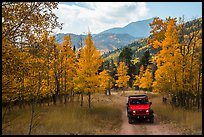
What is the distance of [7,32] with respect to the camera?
8836 mm

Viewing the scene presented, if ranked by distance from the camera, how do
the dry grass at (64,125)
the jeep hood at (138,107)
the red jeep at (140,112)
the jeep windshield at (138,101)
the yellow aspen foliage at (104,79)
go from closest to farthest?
Answer: the dry grass at (64,125)
the red jeep at (140,112)
the jeep hood at (138,107)
the jeep windshield at (138,101)
the yellow aspen foliage at (104,79)

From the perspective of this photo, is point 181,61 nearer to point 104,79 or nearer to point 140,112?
point 140,112

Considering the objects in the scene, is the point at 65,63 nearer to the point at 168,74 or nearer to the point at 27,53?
the point at 168,74

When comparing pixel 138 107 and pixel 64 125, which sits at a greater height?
pixel 138 107

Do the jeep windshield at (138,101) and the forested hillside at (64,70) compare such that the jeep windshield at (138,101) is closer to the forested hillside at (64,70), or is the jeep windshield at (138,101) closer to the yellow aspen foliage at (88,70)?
the forested hillside at (64,70)

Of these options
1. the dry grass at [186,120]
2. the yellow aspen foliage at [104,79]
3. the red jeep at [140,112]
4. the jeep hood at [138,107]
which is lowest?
the dry grass at [186,120]

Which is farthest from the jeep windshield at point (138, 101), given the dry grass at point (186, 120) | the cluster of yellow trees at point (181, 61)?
the cluster of yellow trees at point (181, 61)

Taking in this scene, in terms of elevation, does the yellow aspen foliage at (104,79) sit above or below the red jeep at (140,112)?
above

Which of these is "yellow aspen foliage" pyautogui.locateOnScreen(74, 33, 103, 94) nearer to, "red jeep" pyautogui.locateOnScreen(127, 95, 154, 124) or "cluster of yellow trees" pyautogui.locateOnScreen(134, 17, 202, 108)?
"red jeep" pyautogui.locateOnScreen(127, 95, 154, 124)

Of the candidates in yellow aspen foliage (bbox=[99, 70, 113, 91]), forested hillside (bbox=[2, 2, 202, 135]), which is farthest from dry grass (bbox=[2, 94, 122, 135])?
yellow aspen foliage (bbox=[99, 70, 113, 91])

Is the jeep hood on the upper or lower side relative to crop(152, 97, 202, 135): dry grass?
upper

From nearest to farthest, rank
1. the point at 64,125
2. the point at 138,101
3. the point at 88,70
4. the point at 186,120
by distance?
the point at 64,125, the point at 186,120, the point at 138,101, the point at 88,70

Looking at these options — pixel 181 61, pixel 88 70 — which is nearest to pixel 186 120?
pixel 181 61

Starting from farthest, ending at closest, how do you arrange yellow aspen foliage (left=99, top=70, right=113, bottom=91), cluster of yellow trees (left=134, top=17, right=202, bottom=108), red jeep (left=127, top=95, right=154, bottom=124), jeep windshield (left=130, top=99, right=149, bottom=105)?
yellow aspen foliage (left=99, top=70, right=113, bottom=91)
cluster of yellow trees (left=134, top=17, right=202, bottom=108)
jeep windshield (left=130, top=99, right=149, bottom=105)
red jeep (left=127, top=95, right=154, bottom=124)
